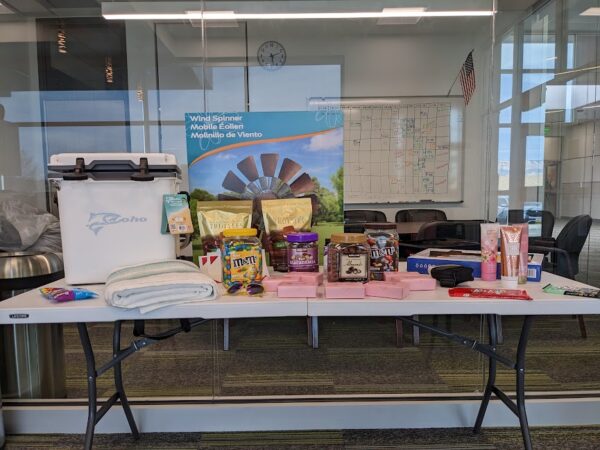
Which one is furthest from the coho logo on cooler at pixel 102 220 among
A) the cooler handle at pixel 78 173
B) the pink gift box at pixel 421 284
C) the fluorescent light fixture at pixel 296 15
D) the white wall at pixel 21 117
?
the fluorescent light fixture at pixel 296 15

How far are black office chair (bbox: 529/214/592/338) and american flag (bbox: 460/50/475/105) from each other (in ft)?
6.75

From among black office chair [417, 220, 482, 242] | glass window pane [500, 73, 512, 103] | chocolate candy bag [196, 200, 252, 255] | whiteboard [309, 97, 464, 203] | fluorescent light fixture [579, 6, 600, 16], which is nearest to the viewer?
chocolate candy bag [196, 200, 252, 255]

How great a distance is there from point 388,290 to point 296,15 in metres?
3.91

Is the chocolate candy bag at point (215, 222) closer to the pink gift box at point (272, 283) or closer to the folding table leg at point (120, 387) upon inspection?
the pink gift box at point (272, 283)

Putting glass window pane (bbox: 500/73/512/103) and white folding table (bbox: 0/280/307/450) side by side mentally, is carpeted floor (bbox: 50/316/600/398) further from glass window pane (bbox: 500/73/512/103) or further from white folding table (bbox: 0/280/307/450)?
glass window pane (bbox: 500/73/512/103)

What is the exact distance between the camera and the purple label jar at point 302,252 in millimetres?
1176

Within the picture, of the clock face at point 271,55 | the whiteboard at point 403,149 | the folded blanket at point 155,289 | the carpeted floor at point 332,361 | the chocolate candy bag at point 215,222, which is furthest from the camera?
the whiteboard at point 403,149

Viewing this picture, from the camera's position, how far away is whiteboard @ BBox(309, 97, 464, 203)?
14.0ft

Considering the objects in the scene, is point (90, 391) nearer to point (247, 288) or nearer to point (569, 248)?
point (247, 288)

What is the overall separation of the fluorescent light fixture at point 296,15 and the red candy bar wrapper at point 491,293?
12.7 ft

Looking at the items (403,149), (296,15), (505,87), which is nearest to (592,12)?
(505,87)

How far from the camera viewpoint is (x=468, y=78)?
4.37m

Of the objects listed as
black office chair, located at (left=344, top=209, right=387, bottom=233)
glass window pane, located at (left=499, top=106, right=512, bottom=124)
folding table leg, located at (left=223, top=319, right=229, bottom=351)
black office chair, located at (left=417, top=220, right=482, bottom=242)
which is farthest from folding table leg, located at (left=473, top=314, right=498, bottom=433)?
glass window pane, located at (left=499, top=106, right=512, bottom=124)

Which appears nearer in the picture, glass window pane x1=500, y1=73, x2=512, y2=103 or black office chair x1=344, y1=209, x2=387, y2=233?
black office chair x1=344, y1=209, x2=387, y2=233
